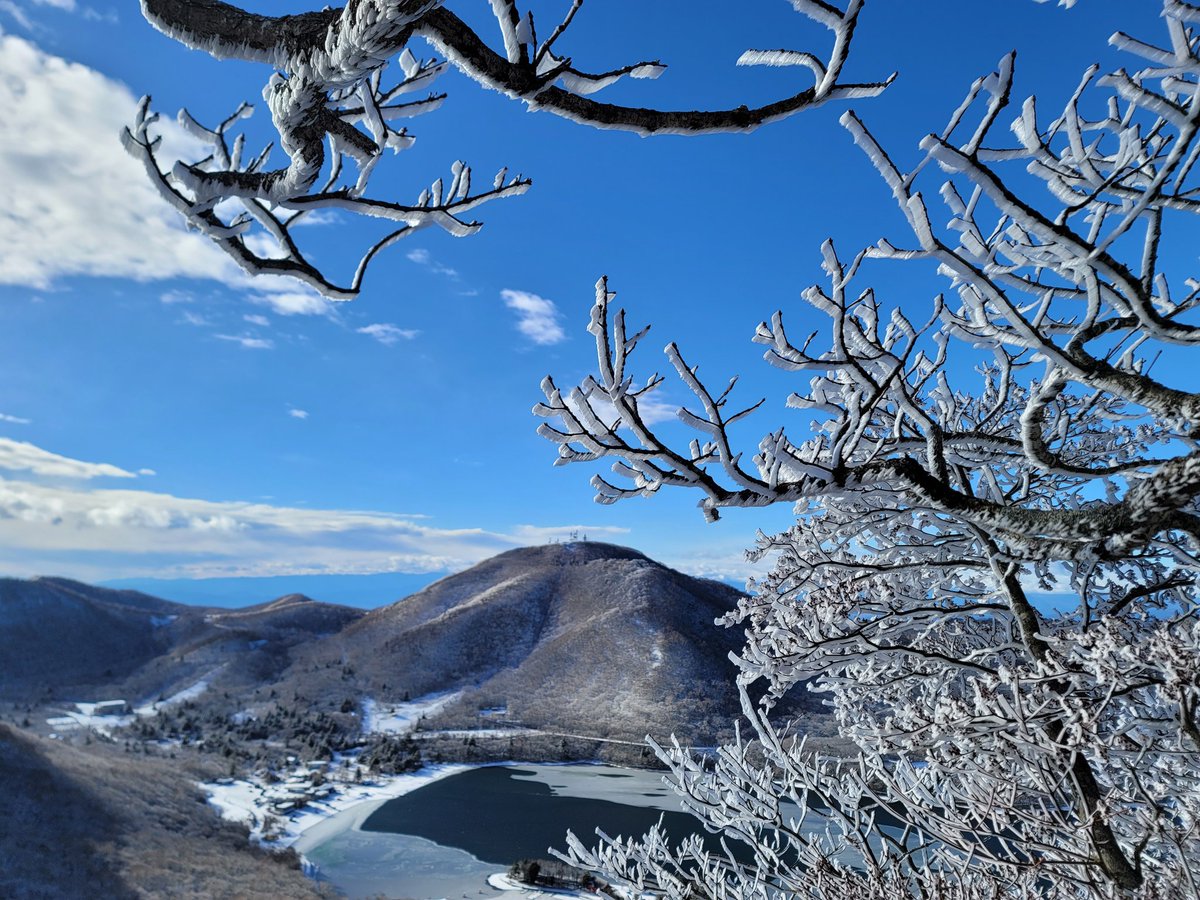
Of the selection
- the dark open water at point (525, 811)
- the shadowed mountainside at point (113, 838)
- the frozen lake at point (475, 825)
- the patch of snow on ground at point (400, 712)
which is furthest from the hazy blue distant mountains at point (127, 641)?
the frozen lake at point (475, 825)

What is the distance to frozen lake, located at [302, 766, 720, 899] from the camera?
31.2 feet

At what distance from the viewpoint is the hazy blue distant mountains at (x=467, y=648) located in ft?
65.7

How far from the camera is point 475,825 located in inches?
461

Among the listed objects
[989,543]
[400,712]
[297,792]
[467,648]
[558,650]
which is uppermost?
[989,543]

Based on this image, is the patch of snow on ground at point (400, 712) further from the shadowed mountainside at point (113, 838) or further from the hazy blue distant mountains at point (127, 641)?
the hazy blue distant mountains at point (127, 641)

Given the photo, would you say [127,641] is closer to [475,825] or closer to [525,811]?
[475,825]

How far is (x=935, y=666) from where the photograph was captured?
13.6 feet

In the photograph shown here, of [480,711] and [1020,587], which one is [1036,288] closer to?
[1020,587]

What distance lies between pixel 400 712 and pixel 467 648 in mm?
4711

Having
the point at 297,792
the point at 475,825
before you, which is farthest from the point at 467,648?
the point at 475,825

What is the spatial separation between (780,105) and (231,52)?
5.11ft

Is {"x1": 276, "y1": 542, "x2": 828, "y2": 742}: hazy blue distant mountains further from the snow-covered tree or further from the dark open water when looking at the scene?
the snow-covered tree

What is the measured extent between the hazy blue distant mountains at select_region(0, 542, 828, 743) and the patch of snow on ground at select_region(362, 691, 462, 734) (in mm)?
422

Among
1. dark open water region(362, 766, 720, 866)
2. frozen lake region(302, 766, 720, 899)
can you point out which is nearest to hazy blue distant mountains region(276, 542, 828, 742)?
dark open water region(362, 766, 720, 866)
